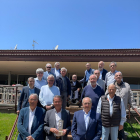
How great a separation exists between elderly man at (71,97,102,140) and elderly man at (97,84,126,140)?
312 millimetres

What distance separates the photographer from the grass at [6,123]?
470 cm

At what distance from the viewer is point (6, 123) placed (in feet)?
17.9

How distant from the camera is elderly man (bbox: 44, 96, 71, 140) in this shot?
2.63m

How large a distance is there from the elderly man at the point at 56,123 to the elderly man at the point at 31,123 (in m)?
0.13

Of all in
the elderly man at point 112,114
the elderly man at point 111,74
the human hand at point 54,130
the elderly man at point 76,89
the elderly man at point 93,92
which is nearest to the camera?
the human hand at point 54,130

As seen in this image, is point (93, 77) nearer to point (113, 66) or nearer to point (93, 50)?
point (113, 66)

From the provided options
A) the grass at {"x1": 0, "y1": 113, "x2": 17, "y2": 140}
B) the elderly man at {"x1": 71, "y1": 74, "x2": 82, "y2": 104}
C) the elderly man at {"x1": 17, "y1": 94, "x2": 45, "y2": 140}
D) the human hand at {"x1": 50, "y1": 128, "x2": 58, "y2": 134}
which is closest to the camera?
the human hand at {"x1": 50, "y1": 128, "x2": 58, "y2": 134}

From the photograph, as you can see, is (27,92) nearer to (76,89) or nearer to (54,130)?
(54,130)

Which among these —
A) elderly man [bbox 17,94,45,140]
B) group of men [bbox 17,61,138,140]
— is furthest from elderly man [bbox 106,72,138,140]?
elderly man [bbox 17,94,45,140]

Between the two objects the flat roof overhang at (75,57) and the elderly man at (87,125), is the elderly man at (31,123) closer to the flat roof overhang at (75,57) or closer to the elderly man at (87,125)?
the elderly man at (87,125)

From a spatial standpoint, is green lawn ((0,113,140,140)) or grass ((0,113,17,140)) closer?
green lawn ((0,113,140,140))

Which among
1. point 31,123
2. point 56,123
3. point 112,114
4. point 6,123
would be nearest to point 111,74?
point 112,114

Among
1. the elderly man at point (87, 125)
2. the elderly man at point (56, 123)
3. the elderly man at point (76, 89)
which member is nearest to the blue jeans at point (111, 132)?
the elderly man at point (87, 125)

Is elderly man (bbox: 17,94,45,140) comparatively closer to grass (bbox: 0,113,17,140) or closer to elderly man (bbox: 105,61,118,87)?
grass (bbox: 0,113,17,140)
